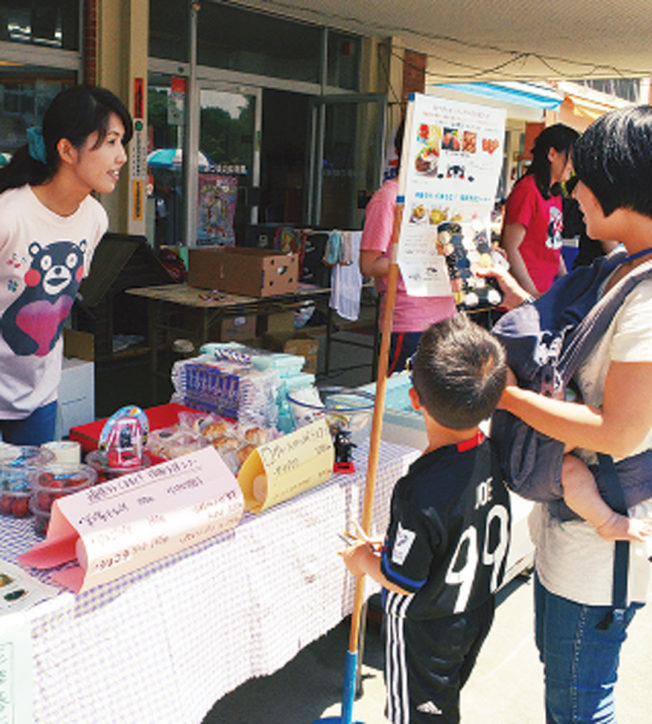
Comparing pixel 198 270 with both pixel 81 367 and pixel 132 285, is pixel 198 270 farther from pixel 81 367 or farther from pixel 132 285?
pixel 81 367

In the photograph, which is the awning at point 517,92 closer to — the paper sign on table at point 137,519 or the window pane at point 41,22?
the window pane at point 41,22

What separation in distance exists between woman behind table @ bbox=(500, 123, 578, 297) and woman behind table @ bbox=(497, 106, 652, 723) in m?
2.24

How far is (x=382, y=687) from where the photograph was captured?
252 centimetres

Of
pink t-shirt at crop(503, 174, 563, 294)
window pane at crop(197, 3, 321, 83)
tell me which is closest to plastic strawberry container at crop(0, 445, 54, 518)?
pink t-shirt at crop(503, 174, 563, 294)

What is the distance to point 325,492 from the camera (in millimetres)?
2025

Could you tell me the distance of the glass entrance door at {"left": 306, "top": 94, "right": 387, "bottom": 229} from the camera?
9320mm

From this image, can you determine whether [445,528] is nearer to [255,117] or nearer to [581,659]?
[581,659]

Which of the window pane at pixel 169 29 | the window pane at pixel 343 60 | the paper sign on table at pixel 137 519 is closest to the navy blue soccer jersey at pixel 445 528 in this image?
the paper sign on table at pixel 137 519

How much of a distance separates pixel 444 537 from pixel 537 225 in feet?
8.60

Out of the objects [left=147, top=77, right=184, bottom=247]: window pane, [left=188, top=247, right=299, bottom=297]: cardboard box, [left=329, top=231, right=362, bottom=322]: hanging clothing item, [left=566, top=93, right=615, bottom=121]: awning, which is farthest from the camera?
[left=566, top=93, right=615, bottom=121]: awning

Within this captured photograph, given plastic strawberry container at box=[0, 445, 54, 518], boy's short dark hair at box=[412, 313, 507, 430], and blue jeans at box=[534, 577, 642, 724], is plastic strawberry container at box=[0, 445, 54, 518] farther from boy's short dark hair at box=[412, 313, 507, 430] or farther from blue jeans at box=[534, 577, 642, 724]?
blue jeans at box=[534, 577, 642, 724]

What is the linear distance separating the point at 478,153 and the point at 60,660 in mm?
1726

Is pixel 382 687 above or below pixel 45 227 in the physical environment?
below

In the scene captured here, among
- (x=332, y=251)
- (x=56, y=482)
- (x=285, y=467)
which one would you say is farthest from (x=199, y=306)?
(x=56, y=482)
